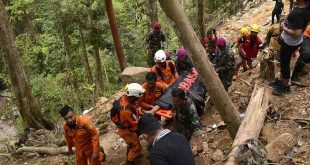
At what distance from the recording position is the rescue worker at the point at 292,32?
5.62 meters

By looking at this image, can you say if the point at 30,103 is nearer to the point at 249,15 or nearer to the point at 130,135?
the point at 130,135

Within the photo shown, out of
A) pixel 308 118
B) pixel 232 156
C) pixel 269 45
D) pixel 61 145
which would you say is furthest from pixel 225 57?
pixel 61 145

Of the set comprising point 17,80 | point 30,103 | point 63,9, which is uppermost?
point 63,9

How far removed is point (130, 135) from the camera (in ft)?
20.2

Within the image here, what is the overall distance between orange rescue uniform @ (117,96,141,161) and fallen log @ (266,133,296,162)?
212cm

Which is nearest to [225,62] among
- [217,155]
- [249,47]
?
[249,47]

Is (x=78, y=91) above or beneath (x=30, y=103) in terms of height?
beneath

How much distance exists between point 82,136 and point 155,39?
15.6 ft

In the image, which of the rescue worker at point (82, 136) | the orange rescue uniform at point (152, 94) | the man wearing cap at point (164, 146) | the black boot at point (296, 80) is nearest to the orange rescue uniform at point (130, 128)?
the rescue worker at point (82, 136)

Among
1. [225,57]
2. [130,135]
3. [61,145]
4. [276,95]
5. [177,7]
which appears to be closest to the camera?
[177,7]

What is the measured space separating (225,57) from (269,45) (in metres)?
1.25

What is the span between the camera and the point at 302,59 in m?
6.58

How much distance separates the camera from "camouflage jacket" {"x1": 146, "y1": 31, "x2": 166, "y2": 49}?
9.93 m

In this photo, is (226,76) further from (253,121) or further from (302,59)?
(253,121)
